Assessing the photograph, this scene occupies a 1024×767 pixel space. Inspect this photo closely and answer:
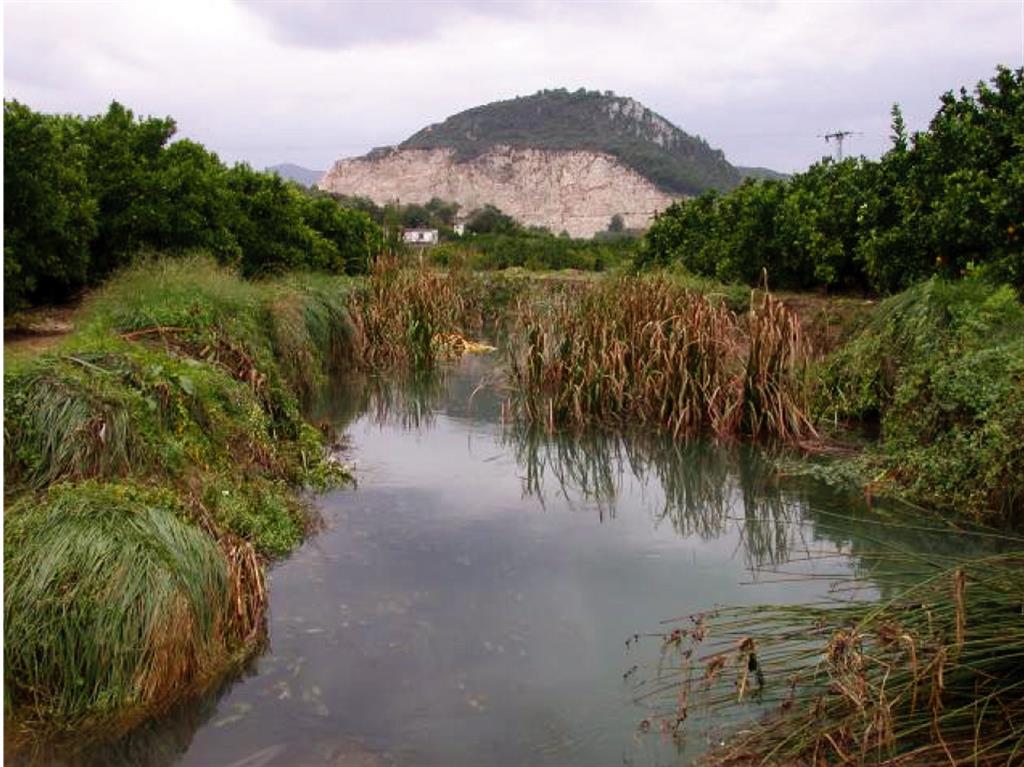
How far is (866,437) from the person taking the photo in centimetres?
723

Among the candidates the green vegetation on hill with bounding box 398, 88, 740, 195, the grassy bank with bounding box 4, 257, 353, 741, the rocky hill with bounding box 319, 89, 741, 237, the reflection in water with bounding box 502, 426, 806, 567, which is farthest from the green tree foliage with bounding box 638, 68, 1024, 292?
the green vegetation on hill with bounding box 398, 88, 740, 195

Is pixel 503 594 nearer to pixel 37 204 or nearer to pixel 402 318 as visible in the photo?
pixel 37 204

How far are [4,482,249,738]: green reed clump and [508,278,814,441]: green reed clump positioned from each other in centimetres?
445

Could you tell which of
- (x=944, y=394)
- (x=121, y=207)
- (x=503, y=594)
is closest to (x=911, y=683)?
(x=503, y=594)

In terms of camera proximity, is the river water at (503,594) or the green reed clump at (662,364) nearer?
the river water at (503,594)

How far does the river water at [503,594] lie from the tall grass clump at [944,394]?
0.51 meters

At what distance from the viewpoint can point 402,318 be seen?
1127 cm

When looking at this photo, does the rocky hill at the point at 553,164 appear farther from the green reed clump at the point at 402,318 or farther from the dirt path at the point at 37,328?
the dirt path at the point at 37,328

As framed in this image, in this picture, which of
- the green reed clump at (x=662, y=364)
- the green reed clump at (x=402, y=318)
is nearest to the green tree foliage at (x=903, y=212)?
the green reed clump at (x=662, y=364)

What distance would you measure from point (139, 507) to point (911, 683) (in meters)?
2.68

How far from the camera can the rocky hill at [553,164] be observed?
55625mm

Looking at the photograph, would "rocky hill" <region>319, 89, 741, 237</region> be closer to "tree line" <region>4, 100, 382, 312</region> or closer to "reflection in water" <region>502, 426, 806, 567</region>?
"tree line" <region>4, 100, 382, 312</region>

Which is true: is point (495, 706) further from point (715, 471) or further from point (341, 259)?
point (341, 259)

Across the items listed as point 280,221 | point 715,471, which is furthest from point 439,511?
point 280,221
